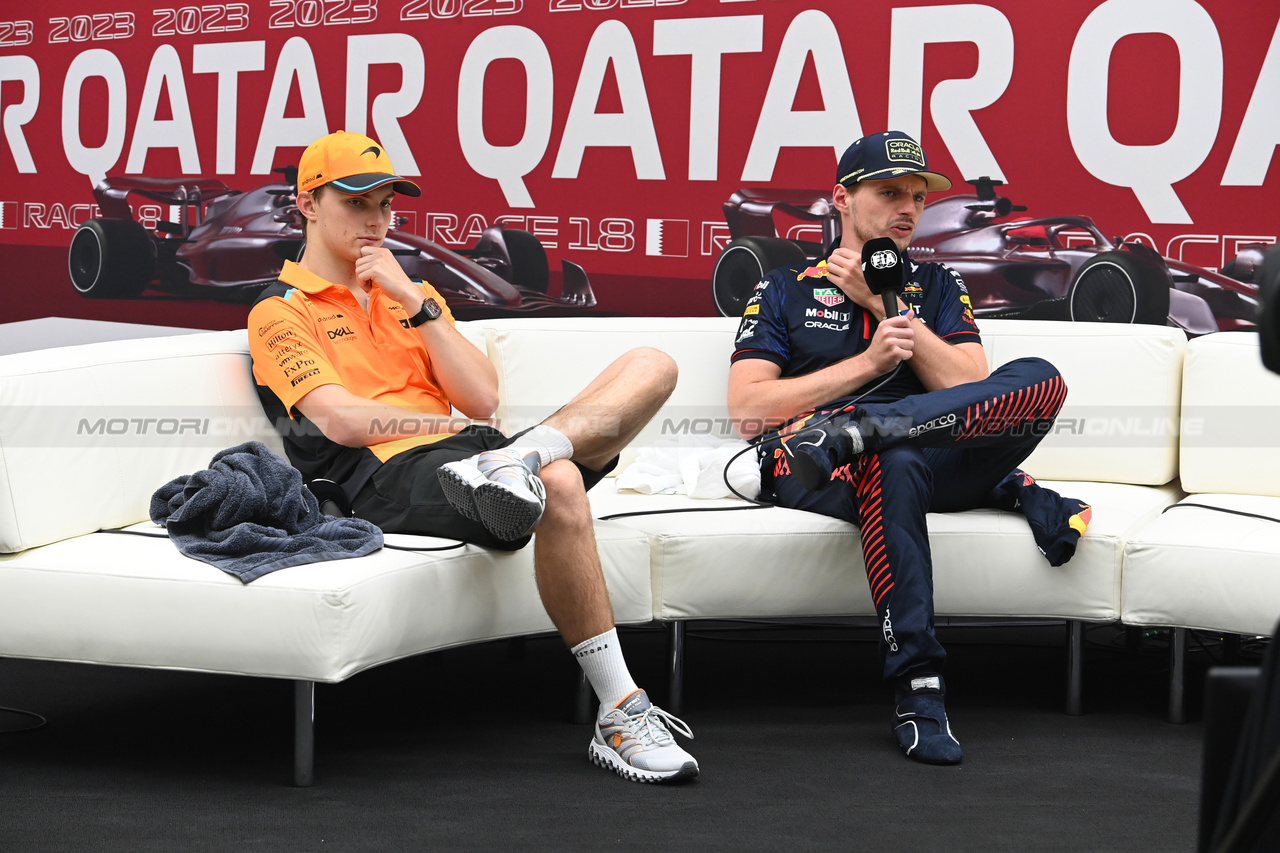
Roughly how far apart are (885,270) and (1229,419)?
0.88 meters

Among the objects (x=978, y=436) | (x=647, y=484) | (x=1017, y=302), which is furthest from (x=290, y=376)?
(x=1017, y=302)

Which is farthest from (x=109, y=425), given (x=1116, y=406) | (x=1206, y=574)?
(x=1116, y=406)

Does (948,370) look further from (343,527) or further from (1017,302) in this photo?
(343,527)

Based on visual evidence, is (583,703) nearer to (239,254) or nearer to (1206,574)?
(1206,574)

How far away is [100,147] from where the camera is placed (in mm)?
4316

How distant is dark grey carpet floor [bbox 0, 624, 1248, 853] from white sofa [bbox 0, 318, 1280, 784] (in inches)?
6.6

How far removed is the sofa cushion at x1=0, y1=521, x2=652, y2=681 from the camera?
2.06m

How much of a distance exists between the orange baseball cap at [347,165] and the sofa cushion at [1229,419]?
5.92 feet

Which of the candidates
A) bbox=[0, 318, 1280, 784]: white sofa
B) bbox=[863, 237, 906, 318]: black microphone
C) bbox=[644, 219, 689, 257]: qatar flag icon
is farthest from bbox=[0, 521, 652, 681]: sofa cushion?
bbox=[644, 219, 689, 257]: qatar flag icon

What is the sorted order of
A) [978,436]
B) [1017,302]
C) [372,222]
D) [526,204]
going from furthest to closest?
[526,204], [1017,302], [372,222], [978,436]

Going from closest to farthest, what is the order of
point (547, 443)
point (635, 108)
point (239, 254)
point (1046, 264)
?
1. point (547, 443)
2. point (1046, 264)
3. point (635, 108)
4. point (239, 254)

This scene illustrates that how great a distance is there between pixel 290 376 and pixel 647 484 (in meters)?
0.77

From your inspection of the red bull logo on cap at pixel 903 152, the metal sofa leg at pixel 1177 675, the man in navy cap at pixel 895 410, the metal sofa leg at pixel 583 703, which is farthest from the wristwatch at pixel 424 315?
the metal sofa leg at pixel 1177 675

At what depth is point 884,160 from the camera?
286 centimetres
